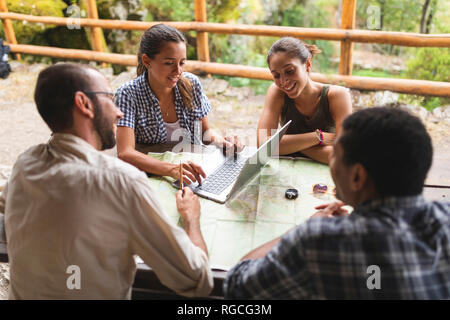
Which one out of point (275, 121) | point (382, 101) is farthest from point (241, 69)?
point (275, 121)

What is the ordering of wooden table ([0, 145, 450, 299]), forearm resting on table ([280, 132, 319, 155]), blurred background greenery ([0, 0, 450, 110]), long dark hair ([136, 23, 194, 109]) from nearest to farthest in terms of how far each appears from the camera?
1. wooden table ([0, 145, 450, 299])
2. forearm resting on table ([280, 132, 319, 155])
3. long dark hair ([136, 23, 194, 109])
4. blurred background greenery ([0, 0, 450, 110])

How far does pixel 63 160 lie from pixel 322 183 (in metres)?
1.13

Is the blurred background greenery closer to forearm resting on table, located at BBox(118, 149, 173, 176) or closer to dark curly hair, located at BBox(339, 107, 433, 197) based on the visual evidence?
forearm resting on table, located at BBox(118, 149, 173, 176)

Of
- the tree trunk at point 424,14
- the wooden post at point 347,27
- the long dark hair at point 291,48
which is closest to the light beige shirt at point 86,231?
the long dark hair at point 291,48

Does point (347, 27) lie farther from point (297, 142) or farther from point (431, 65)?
point (297, 142)

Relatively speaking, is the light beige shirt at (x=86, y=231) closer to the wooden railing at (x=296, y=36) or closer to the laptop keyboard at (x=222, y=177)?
the laptop keyboard at (x=222, y=177)

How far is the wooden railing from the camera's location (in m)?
4.49

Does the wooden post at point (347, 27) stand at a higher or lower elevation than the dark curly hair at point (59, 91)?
lower

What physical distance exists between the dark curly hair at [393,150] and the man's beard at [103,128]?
801 mm

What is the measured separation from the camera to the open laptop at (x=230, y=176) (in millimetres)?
1604

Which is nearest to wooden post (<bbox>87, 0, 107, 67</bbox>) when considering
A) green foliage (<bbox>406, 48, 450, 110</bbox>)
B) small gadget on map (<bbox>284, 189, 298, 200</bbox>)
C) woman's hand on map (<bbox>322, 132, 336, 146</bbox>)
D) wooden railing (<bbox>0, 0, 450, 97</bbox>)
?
wooden railing (<bbox>0, 0, 450, 97</bbox>)

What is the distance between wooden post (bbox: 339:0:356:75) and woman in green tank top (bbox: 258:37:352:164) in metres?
2.75

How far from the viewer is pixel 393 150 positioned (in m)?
0.94

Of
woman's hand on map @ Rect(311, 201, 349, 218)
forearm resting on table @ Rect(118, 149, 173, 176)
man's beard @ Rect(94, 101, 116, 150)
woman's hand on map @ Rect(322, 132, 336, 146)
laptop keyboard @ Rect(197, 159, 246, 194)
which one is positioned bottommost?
laptop keyboard @ Rect(197, 159, 246, 194)
